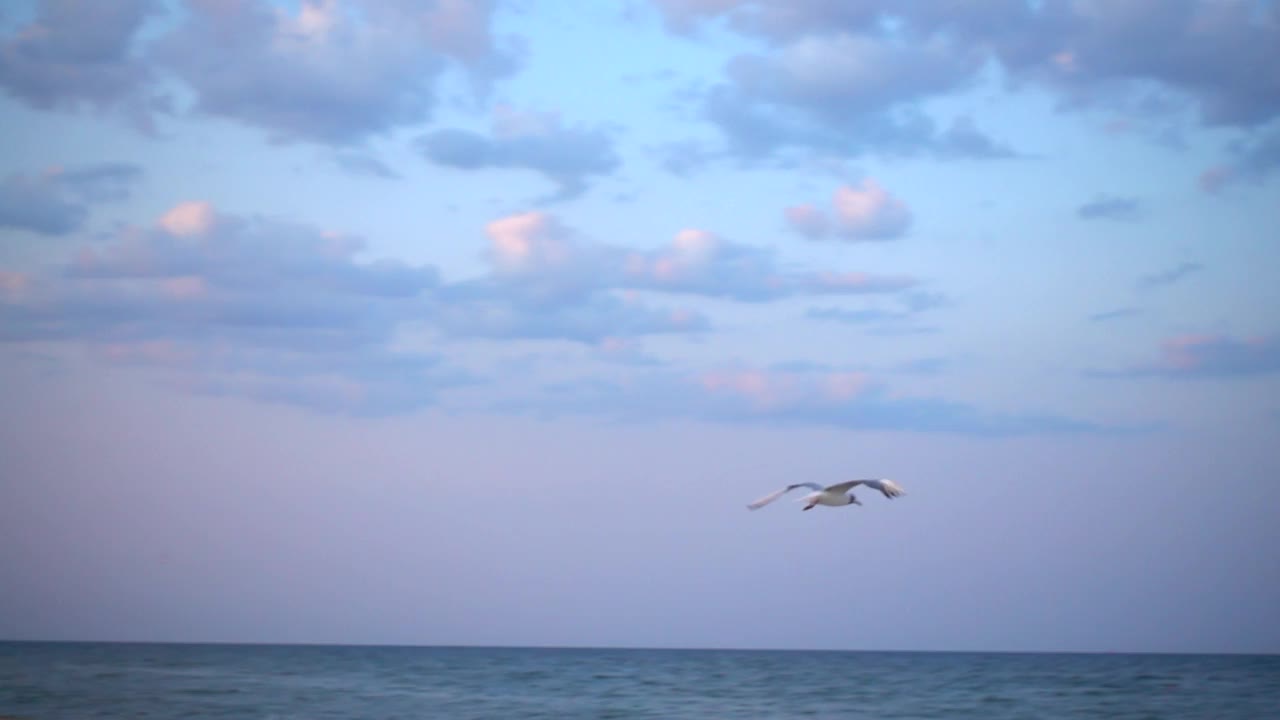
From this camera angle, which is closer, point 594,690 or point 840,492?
point 840,492

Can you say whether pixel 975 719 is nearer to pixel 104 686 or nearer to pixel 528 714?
pixel 528 714

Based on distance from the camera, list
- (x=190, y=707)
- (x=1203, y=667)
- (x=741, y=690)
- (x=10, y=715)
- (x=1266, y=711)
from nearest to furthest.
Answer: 1. (x=10, y=715)
2. (x=190, y=707)
3. (x=1266, y=711)
4. (x=741, y=690)
5. (x=1203, y=667)

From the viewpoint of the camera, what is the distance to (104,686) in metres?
50.8

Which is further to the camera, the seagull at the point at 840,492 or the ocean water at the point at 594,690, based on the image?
the ocean water at the point at 594,690

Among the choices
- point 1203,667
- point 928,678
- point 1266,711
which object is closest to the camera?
point 1266,711

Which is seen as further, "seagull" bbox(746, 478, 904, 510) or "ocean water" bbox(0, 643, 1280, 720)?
"ocean water" bbox(0, 643, 1280, 720)

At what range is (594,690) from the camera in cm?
5362

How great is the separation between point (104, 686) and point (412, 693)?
11266 millimetres

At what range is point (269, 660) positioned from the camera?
84.1m

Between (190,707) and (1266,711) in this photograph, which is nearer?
(190,707)

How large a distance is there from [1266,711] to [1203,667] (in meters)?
43.4

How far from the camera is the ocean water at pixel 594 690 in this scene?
42.3m

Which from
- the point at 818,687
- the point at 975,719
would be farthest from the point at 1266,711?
the point at 818,687

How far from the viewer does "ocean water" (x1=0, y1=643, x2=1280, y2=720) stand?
139 feet
